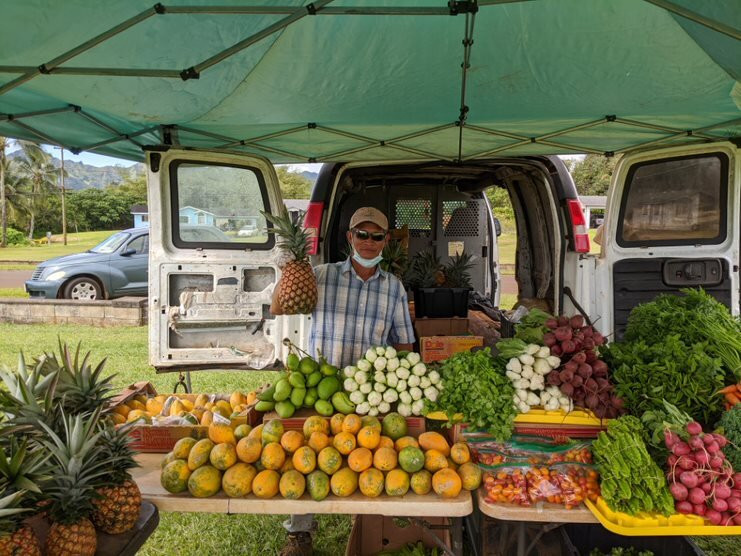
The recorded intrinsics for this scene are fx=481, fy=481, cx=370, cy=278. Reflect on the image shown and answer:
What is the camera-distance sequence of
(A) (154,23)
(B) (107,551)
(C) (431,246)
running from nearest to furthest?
1. (B) (107,551)
2. (A) (154,23)
3. (C) (431,246)

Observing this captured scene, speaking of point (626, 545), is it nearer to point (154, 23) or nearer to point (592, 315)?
point (592, 315)

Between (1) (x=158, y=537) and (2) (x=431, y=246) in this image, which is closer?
(1) (x=158, y=537)

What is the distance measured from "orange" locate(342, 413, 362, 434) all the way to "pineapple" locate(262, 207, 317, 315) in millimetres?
943

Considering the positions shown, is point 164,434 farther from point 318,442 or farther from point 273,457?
point 318,442

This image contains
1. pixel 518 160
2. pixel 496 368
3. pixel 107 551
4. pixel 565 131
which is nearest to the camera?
pixel 107 551

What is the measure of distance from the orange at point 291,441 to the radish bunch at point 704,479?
68.4 inches

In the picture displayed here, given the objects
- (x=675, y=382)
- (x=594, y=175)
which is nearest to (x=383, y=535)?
(x=675, y=382)

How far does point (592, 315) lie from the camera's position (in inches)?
195

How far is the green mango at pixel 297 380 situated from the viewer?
280cm

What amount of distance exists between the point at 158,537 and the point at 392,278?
2.80m

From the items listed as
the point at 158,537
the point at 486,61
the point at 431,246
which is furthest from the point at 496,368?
the point at 431,246

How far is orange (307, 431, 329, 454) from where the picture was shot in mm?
2422

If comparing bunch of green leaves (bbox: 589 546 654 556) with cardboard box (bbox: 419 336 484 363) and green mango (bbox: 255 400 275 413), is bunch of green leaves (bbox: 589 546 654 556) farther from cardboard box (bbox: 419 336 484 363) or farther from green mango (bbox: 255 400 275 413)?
green mango (bbox: 255 400 275 413)

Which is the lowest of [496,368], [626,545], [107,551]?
[626,545]
